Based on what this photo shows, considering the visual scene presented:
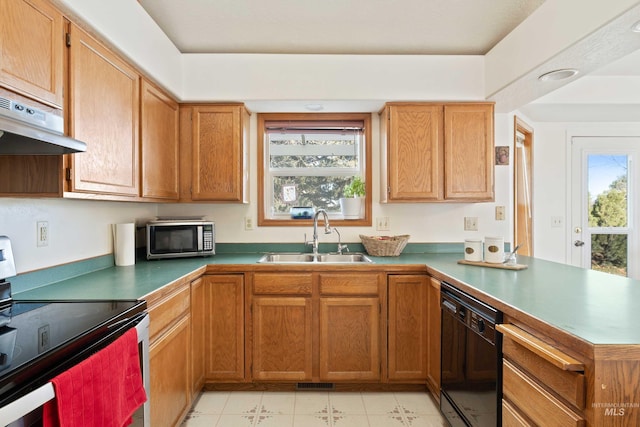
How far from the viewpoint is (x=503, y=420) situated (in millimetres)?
1310

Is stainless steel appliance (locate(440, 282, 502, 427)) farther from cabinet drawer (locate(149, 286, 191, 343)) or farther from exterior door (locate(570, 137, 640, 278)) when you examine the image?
exterior door (locate(570, 137, 640, 278))

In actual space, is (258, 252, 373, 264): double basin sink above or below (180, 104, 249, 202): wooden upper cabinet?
below

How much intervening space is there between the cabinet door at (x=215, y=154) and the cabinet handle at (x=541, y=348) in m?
1.91

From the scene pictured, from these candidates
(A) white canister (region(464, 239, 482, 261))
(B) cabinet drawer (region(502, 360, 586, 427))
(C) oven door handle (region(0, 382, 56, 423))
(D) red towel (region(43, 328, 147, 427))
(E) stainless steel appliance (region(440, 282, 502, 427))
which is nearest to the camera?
(C) oven door handle (region(0, 382, 56, 423))

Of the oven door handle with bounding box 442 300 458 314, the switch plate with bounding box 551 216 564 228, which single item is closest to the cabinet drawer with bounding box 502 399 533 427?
the oven door handle with bounding box 442 300 458 314

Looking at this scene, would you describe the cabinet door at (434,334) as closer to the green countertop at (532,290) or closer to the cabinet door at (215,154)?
the green countertop at (532,290)

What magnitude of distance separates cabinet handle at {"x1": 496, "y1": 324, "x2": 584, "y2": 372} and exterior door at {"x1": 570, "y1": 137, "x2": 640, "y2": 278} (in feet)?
9.46

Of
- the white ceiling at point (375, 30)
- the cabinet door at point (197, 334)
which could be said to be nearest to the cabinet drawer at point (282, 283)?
the cabinet door at point (197, 334)

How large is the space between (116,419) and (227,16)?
209 centimetres

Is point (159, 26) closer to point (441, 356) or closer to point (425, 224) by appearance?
point (425, 224)

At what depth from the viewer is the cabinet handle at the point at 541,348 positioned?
37.0 inches

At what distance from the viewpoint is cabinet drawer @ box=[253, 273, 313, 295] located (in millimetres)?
2258

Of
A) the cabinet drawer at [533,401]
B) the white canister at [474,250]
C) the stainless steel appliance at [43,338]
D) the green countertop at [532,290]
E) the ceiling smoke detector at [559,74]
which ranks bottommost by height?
the cabinet drawer at [533,401]

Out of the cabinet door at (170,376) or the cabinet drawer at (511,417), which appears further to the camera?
the cabinet door at (170,376)
